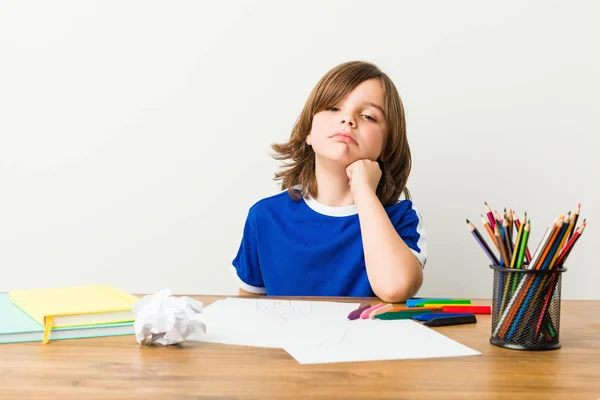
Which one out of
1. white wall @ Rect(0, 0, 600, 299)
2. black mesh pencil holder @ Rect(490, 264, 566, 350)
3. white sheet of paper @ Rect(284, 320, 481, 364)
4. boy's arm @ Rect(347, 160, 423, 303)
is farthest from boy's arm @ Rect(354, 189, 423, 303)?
white wall @ Rect(0, 0, 600, 299)

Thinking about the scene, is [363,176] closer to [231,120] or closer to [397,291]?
[397,291]

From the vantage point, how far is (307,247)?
1.45 meters

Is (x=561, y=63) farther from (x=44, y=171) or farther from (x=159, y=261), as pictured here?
(x=44, y=171)

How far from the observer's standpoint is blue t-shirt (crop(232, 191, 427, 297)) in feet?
4.66

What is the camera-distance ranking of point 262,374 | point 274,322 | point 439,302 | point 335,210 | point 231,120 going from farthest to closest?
point 231,120 → point 335,210 → point 439,302 → point 274,322 → point 262,374

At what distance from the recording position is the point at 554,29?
189cm

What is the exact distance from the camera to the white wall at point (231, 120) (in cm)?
188

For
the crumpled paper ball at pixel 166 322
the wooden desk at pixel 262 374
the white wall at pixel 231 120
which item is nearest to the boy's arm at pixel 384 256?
the wooden desk at pixel 262 374

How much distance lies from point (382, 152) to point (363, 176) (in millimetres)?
208

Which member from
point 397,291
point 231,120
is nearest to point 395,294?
point 397,291

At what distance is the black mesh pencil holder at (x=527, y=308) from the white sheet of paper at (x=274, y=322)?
0.19 meters

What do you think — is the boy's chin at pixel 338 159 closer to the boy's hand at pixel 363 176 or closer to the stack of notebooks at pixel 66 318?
the boy's hand at pixel 363 176

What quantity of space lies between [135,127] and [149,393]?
1458mm

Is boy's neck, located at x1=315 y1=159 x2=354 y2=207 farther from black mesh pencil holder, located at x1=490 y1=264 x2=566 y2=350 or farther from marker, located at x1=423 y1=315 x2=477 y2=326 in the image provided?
black mesh pencil holder, located at x1=490 y1=264 x2=566 y2=350
